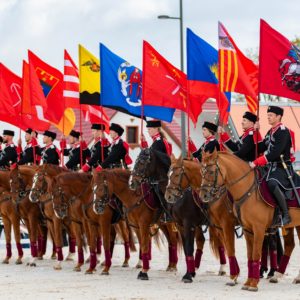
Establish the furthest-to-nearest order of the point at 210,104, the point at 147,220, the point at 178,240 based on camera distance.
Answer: the point at 210,104, the point at 178,240, the point at 147,220

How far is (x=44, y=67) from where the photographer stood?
888 inches

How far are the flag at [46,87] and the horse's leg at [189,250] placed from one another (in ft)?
22.2

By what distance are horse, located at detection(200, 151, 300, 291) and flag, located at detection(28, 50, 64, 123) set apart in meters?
8.04

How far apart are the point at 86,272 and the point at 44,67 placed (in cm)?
662

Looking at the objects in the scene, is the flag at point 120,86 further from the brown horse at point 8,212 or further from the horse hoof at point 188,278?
the horse hoof at point 188,278

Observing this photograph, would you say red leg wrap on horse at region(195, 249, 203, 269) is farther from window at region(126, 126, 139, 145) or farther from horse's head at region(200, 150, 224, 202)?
window at region(126, 126, 139, 145)

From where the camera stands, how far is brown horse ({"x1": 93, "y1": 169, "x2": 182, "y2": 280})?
1691cm

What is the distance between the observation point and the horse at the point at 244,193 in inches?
565

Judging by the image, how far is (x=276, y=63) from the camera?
616 inches

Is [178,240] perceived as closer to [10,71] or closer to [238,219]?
[238,219]

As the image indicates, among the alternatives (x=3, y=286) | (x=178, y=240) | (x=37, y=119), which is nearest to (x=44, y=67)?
(x=37, y=119)

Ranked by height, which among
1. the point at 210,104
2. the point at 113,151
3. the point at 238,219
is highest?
the point at 210,104

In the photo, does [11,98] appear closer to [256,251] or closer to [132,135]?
[256,251]

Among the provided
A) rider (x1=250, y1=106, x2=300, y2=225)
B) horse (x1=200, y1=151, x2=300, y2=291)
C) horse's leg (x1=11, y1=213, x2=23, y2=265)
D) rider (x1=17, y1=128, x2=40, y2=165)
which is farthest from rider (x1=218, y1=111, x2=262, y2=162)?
rider (x1=17, y1=128, x2=40, y2=165)
